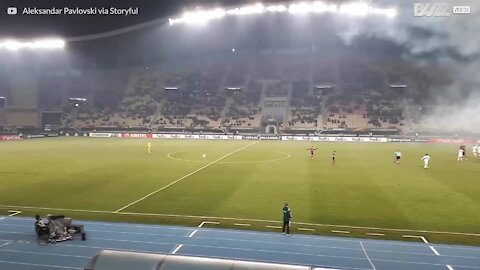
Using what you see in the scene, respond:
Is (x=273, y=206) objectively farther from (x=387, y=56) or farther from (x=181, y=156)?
(x=387, y=56)

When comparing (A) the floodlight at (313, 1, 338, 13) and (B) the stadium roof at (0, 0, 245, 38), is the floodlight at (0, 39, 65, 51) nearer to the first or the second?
(B) the stadium roof at (0, 0, 245, 38)

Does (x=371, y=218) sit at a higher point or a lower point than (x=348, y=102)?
lower

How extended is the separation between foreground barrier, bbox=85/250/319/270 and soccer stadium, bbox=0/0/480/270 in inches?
→ 0.9

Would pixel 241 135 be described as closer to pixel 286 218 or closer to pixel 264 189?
pixel 264 189

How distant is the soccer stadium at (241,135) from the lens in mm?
13039

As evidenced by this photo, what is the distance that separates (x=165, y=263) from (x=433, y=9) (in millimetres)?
25824

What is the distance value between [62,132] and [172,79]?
26910 mm

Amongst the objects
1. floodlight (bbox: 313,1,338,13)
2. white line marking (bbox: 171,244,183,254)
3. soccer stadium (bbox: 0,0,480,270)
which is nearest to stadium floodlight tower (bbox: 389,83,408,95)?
soccer stadium (bbox: 0,0,480,270)

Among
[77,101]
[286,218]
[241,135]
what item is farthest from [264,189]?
[77,101]

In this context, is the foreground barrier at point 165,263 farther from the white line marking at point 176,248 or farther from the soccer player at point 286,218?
the soccer player at point 286,218

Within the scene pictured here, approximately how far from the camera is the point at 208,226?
1516 centimetres

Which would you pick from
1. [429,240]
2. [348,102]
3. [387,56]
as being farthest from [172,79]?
[429,240]

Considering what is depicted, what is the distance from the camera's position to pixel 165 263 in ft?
15.7

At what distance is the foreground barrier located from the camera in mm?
4664
